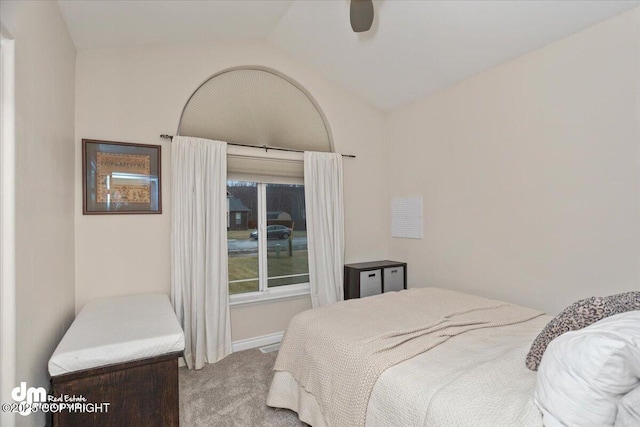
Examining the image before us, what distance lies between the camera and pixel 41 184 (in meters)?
1.62

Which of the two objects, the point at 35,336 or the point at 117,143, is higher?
the point at 117,143

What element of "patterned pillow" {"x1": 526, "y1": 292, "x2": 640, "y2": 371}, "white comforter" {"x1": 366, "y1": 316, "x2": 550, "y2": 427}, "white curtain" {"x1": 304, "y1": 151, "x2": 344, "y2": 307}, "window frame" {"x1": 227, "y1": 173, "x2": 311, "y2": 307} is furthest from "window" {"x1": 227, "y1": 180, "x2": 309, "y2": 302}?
"patterned pillow" {"x1": 526, "y1": 292, "x2": 640, "y2": 371}

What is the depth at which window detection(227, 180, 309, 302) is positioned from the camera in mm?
3285

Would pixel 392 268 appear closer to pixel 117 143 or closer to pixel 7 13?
pixel 117 143

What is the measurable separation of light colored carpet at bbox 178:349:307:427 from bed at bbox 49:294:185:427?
0.56 metres

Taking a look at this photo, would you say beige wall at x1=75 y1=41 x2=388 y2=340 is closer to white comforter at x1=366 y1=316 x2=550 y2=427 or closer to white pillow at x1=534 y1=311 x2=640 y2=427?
white comforter at x1=366 y1=316 x2=550 y2=427

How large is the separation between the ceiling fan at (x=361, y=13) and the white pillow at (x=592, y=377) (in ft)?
6.62

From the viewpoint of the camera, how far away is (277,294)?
3402 mm

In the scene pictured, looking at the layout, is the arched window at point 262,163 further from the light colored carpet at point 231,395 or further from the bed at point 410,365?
the bed at point 410,365

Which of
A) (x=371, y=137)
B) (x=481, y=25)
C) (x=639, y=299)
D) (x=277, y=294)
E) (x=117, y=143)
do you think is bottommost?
(x=277, y=294)

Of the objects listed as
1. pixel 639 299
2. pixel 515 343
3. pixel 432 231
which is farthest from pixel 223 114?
pixel 639 299

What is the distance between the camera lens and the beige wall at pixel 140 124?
2.51 meters

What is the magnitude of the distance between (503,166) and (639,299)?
1603 mm

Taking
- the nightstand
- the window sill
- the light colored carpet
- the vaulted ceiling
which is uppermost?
the vaulted ceiling
